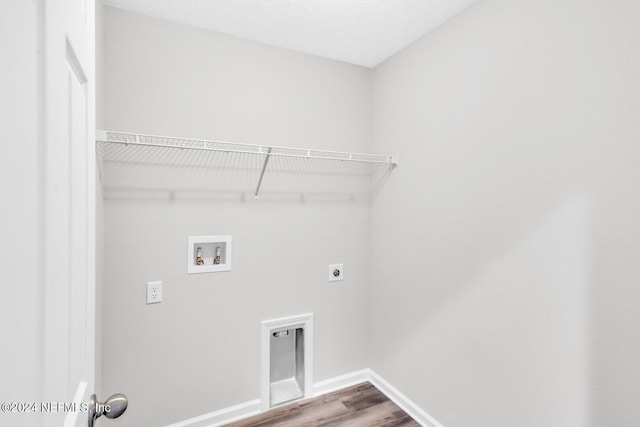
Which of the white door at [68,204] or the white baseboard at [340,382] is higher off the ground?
the white door at [68,204]

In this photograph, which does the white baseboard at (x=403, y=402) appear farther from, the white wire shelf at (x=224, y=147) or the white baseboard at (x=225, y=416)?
the white wire shelf at (x=224, y=147)

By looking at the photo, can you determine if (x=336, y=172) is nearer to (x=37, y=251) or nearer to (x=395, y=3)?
(x=395, y=3)

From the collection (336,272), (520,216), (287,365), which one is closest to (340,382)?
(287,365)

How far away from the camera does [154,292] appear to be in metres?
1.71

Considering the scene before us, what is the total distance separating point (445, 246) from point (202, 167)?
5.05ft

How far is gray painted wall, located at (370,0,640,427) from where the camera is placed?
108cm

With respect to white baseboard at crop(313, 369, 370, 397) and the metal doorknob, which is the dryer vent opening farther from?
the metal doorknob

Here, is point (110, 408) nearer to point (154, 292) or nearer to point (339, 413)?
point (154, 292)

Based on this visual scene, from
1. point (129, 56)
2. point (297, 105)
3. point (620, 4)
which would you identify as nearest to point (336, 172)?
point (297, 105)

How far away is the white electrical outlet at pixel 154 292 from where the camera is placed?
1.70 metres

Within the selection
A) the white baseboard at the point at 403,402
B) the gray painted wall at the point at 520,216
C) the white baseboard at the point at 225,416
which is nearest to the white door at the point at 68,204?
the white baseboard at the point at 225,416

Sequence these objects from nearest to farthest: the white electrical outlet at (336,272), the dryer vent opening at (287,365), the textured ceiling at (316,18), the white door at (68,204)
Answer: the white door at (68,204) → the textured ceiling at (316,18) → the dryer vent opening at (287,365) → the white electrical outlet at (336,272)

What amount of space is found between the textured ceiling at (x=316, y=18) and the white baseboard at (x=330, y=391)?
7.85 ft

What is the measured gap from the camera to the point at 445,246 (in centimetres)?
175
